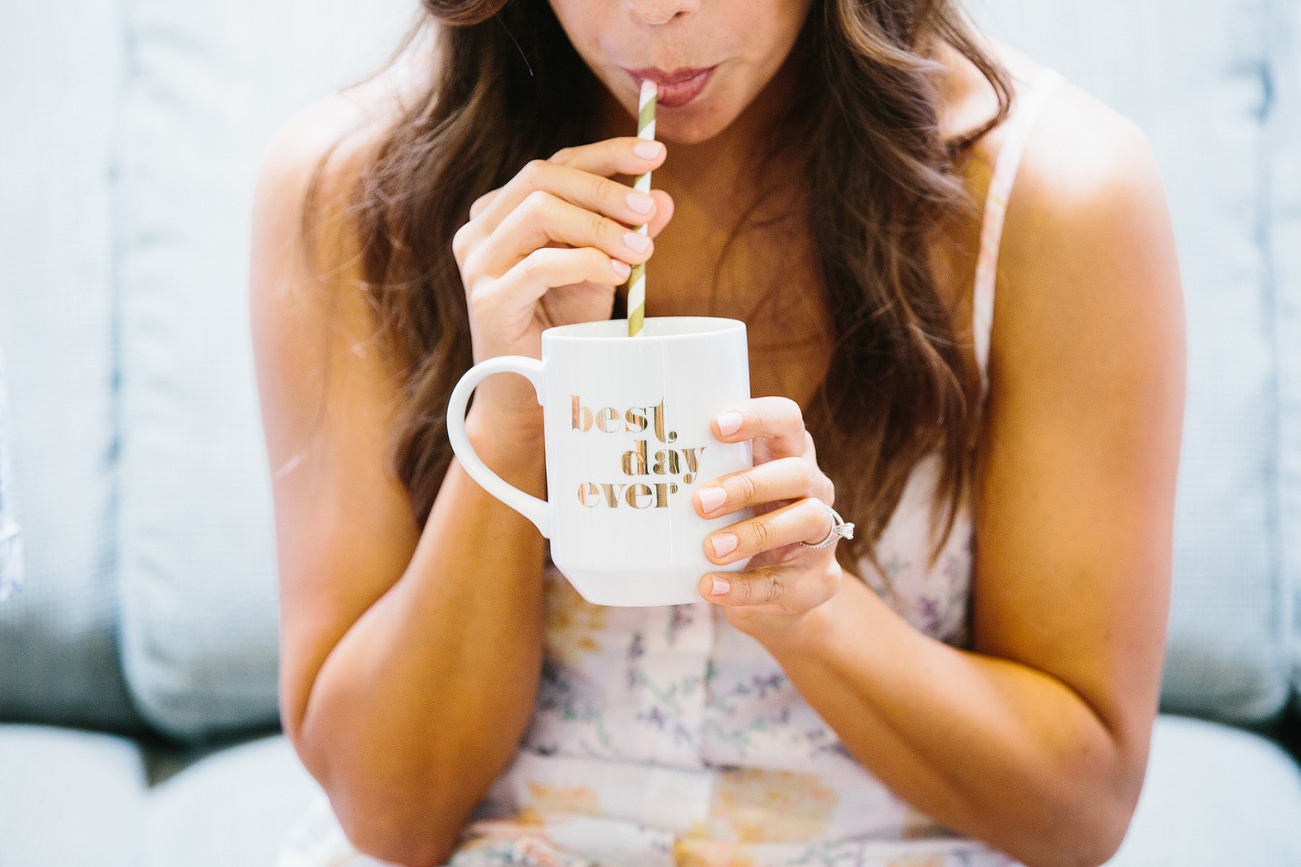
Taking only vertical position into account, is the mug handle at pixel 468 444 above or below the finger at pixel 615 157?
below

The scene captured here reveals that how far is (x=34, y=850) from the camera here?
1056 mm

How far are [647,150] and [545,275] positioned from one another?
9cm

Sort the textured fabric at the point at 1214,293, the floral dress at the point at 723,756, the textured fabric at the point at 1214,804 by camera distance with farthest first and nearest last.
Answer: the textured fabric at the point at 1214,293, the textured fabric at the point at 1214,804, the floral dress at the point at 723,756

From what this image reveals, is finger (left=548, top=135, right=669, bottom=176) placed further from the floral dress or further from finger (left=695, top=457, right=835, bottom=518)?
the floral dress

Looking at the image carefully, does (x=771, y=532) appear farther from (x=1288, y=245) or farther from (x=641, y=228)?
(x=1288, y=245)

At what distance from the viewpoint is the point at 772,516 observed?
0.56m

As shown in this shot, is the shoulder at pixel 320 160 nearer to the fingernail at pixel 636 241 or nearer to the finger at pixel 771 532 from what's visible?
the fingernail at pixel 636 241

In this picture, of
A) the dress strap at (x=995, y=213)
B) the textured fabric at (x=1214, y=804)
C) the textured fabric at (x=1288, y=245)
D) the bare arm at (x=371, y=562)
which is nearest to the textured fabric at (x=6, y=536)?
the bare arm at (x=371, y=562)

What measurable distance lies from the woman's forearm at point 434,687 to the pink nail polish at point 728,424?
0.32 metres

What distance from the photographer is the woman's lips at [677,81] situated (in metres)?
0.71

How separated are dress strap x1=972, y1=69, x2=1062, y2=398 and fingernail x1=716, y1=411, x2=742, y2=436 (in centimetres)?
40

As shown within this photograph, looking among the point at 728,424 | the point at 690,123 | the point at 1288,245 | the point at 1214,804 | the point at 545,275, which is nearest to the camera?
the point at 728,424

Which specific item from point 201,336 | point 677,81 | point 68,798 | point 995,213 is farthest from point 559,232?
point 68,798

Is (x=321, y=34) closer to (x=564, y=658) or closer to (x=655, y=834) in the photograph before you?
(x=564, y=658)
